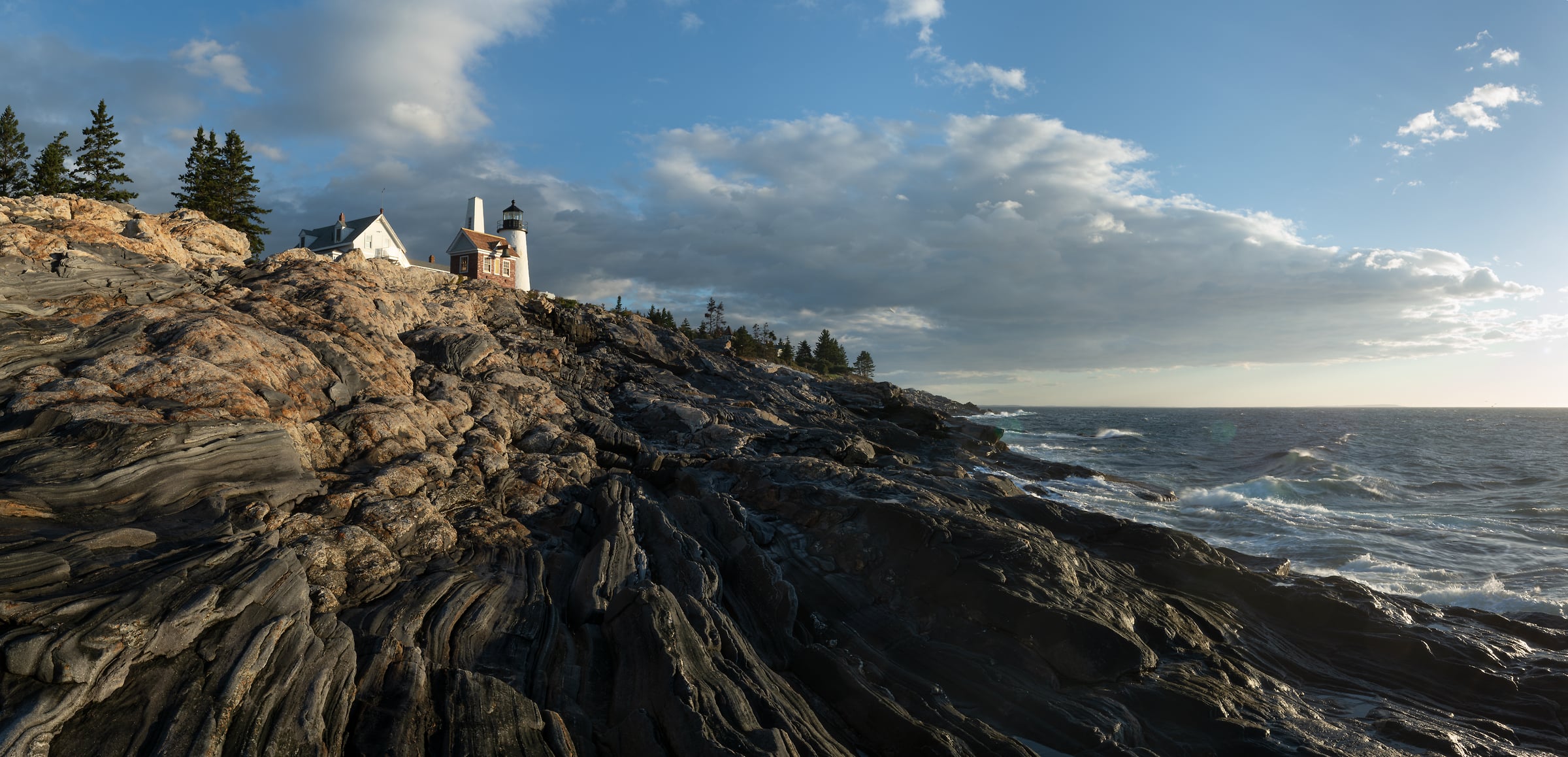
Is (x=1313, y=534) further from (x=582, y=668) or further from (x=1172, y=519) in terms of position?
(x=582, y=668)

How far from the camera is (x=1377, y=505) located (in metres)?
35.6

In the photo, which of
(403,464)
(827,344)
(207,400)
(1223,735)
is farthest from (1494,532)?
(827,344)

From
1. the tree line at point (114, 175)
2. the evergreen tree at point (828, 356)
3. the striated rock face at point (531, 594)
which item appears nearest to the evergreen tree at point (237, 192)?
the tree line at point (114, 175)

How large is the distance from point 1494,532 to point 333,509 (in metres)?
43.6

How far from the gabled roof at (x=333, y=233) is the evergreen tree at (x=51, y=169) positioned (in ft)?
51.7

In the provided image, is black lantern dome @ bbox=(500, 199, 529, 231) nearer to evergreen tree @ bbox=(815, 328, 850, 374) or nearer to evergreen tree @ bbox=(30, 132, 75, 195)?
evergreen tree @ bbox=(30, 132, 75, 195)

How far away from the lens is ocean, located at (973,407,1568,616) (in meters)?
22.0

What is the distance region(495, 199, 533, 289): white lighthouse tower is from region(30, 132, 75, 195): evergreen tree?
1180 inches

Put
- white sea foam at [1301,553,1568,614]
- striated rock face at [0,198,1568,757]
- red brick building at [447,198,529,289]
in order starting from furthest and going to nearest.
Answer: red brick building at [447,198,529,289] < white sea foam at [1301,553,1568,614] < striated rock face at [0,198,1568,757]

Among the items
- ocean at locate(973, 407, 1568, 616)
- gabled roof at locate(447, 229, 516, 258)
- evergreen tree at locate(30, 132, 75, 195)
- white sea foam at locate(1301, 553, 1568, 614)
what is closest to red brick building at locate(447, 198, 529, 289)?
gabled roof at locate(447, 229, 516, 258)

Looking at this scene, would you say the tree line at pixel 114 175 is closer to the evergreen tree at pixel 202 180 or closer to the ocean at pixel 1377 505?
the evergreen tree at pixel 202 180

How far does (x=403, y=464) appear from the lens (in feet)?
59.8

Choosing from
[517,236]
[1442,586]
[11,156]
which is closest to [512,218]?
[517,236]

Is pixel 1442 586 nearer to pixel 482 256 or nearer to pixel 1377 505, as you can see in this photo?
pixel 1377 505
